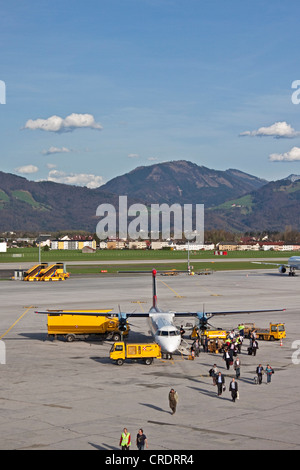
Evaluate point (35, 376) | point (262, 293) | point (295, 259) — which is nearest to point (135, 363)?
point (35, 376)

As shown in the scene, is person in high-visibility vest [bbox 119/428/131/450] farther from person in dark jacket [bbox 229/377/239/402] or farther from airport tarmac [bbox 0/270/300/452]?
person in dark jacket [bbox 229/377/239/402]

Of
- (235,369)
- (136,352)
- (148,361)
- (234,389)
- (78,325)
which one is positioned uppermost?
(78,325)

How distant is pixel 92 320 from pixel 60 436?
28.6 m

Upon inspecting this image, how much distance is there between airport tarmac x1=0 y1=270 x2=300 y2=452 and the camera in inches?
1119

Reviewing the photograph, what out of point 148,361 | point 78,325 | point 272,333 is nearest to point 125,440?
point 148,361

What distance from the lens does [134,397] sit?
36.6 m

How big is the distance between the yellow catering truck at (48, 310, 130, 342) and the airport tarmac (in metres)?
1.08

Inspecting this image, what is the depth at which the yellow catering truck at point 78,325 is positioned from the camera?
2235 inches

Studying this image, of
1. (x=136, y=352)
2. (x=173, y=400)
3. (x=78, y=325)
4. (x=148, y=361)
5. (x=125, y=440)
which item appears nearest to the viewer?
(x=125, y=440)

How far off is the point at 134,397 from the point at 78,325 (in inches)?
835

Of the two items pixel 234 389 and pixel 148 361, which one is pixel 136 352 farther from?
pixel 234 389

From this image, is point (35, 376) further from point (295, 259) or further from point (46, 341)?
point (295, 259)

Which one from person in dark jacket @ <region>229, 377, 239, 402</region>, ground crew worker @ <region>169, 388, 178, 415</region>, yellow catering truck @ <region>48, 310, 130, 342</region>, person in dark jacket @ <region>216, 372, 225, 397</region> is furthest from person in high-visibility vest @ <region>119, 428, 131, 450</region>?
yellow catering truck @ <region>48, 310, 130, 342</region>

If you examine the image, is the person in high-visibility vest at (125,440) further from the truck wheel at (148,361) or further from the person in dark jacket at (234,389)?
the truck wheel at (148,361)
